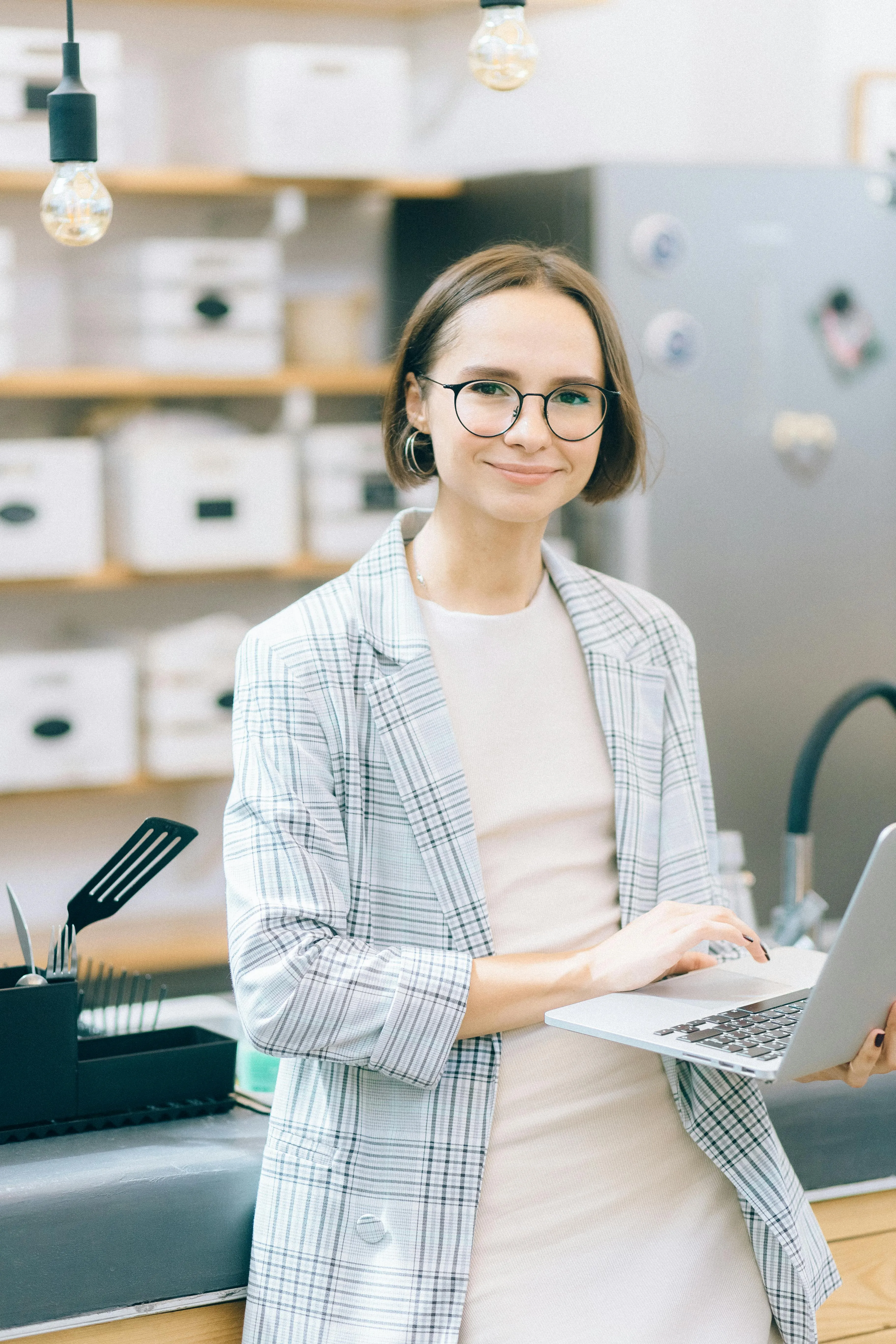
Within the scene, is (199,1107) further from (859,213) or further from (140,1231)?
(859,213)

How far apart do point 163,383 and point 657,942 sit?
2.32 m

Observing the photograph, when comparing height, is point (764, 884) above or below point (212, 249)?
below

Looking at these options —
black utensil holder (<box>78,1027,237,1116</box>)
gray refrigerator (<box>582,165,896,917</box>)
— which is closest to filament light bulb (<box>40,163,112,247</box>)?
black utensil holder (<box>78,1027,237,1116</box>)

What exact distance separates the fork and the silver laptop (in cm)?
41

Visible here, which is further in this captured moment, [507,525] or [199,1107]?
[199,1107]

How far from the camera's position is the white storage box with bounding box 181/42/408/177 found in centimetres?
321

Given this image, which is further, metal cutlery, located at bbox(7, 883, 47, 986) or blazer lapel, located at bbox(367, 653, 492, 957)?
metal cutlery, located at bbox(7, 883, 47, 986)

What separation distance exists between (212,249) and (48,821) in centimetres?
130

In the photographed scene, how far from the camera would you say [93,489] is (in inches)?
126

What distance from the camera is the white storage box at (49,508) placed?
10.2ft

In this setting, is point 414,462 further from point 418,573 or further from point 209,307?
point 209,307

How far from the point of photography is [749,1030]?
1.16m

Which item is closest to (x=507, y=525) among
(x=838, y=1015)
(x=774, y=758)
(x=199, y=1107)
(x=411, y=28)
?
(x=838, y=1015)

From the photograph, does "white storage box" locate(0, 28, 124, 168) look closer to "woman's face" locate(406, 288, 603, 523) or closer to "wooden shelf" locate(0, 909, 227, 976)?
"wooden shelf" locate(0, 909, 227, 976)
